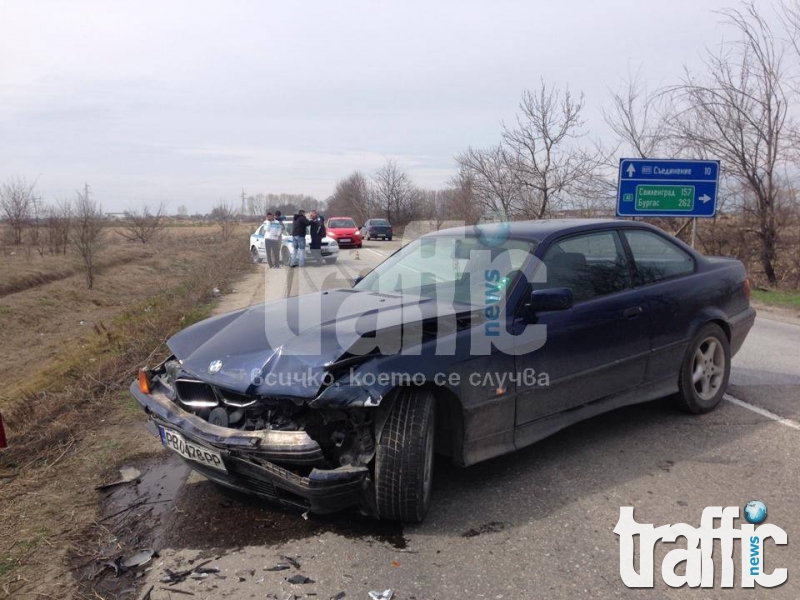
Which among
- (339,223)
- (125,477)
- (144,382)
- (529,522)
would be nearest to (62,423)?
(125,477)

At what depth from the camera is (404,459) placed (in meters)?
3.04

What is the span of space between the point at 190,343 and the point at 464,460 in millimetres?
1847

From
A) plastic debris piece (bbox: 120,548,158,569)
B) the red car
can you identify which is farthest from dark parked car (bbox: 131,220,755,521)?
the red car

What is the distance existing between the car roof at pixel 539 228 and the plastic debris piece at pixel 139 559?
2.92 meters

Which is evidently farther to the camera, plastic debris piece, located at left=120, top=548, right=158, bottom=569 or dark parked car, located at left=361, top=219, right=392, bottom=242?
dark parked car, located at left=361, top=219, right=392, bottom=242

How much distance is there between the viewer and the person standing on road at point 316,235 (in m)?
19.2

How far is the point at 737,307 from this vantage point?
17.3 ft

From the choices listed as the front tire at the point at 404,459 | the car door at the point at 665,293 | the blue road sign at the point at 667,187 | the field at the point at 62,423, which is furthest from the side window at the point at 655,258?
the blue road sign at the point at 667,187

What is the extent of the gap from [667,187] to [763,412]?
9.13 m

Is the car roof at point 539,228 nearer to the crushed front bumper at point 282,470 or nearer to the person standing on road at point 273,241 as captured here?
the crushed front bumper at point 282,470

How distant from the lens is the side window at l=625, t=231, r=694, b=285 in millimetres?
4621

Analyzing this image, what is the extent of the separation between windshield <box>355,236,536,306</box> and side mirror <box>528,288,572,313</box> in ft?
0.83

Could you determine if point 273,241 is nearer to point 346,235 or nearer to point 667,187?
point 346,235

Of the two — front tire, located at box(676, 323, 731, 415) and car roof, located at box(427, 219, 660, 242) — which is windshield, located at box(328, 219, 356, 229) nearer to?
car roof, located at box(427, 219, 660, 242)
